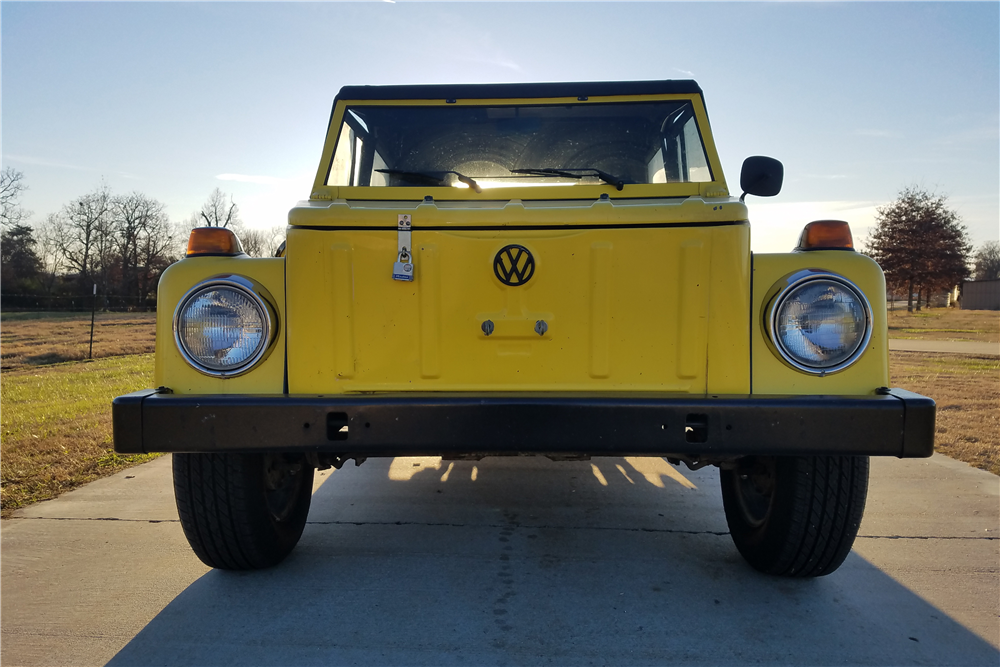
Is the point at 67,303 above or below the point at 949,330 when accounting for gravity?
above

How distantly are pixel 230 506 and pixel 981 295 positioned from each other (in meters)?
49.8

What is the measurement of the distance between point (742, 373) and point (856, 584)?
121cm

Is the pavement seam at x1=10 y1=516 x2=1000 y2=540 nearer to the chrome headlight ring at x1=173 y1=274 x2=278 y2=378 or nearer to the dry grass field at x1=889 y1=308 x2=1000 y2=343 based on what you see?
the chrome headlight ring at x1=173 y1=274 x2=278 y2=378

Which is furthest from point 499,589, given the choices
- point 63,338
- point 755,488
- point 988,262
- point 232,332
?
point 988,262

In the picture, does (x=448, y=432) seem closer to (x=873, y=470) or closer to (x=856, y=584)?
(x=856, y=584)

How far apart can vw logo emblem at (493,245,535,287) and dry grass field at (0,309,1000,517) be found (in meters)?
3.29

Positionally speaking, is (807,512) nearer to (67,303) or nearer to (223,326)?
(223,326)

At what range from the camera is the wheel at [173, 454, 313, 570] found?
263 centimetres

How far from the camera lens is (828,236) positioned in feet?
8.02

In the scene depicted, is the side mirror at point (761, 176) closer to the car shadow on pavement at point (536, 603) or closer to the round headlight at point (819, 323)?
the round headlight at point (819, 323)

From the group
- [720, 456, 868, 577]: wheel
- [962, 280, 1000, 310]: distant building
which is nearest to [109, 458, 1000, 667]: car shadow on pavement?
[720, 456, 868, 577]: wheel

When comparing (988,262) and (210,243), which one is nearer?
(210,243)

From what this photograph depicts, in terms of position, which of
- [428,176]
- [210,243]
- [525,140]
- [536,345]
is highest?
[525,140]

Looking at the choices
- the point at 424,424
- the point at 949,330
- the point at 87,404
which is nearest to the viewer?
the point at 424,424
